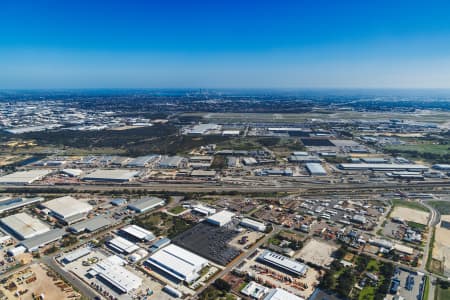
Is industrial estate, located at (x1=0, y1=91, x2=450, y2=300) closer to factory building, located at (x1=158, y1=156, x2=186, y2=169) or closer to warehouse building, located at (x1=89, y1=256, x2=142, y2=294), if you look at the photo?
warehouse building, located at (x1=89, y1=256, x2=142, y2=294)

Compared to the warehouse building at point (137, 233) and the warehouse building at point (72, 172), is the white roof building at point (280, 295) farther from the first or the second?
the warehouse building at point (72, 172)

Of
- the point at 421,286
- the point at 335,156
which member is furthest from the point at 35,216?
the point at 335,156

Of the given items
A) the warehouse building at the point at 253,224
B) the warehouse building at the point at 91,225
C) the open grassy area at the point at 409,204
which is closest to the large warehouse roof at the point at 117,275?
the warehouse building at the point at 91,225

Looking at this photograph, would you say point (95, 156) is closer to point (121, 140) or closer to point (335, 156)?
point (121, 140)

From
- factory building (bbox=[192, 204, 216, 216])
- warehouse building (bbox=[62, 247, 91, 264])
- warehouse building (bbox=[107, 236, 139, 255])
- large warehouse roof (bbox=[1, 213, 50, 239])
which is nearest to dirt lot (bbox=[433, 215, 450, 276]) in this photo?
factory building (bbox=[192, 204, 216, 216])

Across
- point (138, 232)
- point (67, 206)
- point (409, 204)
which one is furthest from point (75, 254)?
point (409, 204)

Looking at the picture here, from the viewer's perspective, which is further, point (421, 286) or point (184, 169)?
point (184, 169)

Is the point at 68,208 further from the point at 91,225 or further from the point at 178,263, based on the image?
the point at 178,263
